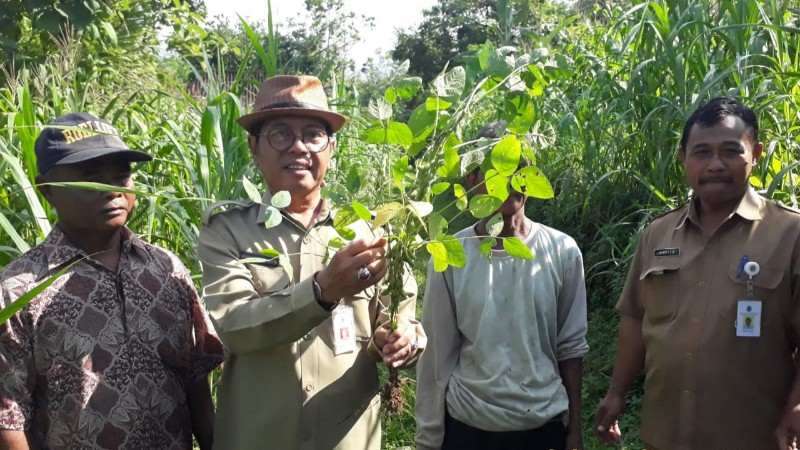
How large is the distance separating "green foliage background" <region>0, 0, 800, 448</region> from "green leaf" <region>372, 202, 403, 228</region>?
8cm

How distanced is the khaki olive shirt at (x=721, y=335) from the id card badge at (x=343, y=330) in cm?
88

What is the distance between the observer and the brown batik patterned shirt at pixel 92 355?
6.70 feet

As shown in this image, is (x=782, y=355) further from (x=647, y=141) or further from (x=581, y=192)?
(x=581, y=192)

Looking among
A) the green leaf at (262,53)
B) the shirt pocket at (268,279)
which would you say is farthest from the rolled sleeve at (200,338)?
the green leaf at (262,53)

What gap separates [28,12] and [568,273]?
229 inches

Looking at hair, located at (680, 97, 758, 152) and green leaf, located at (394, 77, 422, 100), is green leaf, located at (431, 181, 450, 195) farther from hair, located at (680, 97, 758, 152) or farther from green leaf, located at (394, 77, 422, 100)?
hair, located at (680, 97, 758, 152)

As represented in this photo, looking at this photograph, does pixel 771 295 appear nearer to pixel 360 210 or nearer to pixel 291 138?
pixel 360 210

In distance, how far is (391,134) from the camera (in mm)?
1906

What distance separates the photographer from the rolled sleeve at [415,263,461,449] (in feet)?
8.48

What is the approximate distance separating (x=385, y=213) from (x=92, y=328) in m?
0.83

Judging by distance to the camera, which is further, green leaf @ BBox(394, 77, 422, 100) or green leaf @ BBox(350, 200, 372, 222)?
green leaf @ BBox(394, 77, 422, 100)

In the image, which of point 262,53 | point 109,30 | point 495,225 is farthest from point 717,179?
point 109,30

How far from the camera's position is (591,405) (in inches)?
169

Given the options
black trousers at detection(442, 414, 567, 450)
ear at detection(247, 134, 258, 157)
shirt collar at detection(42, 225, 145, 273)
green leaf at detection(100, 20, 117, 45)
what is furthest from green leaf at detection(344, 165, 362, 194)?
green leaf at detection(100, 20, 117, 45)
